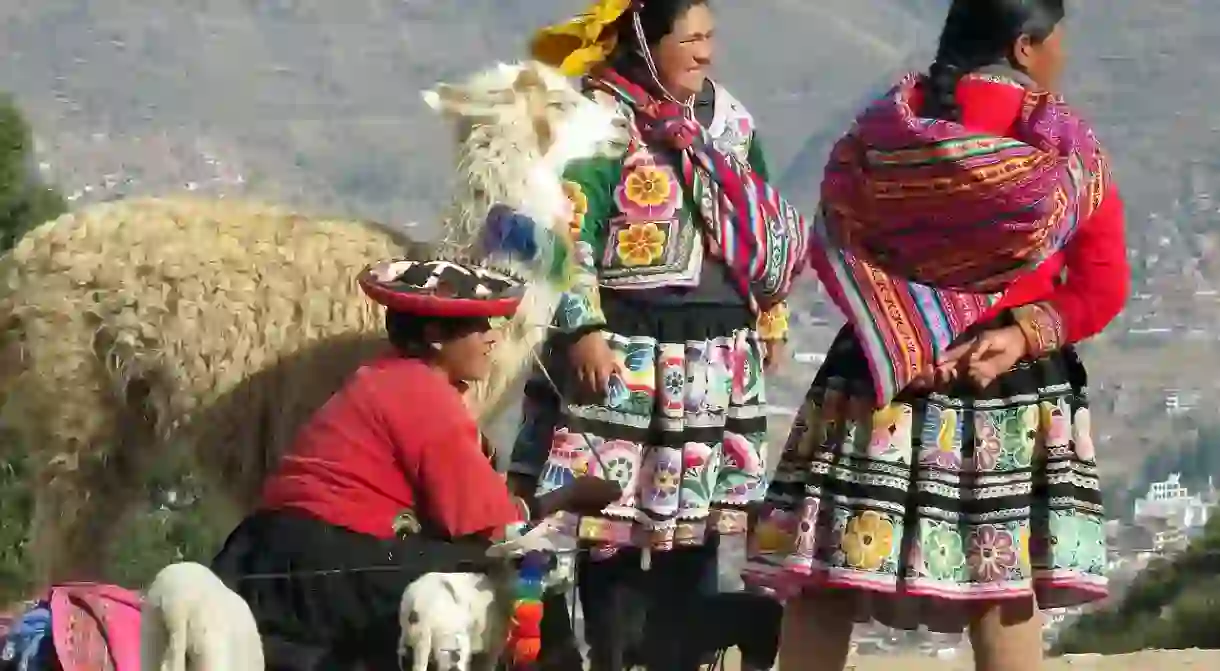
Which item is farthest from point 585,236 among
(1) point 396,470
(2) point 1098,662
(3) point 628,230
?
(2) point 1098,662

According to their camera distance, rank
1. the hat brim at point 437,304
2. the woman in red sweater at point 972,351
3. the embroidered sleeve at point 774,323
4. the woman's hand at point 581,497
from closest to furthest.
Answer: the woman in red sweater at point 972,351
the hat brim at point 437,304
the woman's hand at point 581,497
the embroidered sleeve at point 774,323

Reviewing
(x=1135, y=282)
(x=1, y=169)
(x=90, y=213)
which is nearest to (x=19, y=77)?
(x=1, y=169)

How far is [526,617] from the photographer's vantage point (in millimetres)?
2766

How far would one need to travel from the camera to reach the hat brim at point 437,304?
112 inches

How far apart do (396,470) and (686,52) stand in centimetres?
112

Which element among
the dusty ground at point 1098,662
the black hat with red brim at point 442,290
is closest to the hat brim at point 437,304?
the black hat with red brim at point 442,290

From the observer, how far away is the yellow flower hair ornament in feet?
11.3

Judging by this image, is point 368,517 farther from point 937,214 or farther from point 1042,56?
point 1042,56

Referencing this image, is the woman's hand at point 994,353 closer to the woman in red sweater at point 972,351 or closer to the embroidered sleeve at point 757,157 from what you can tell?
the woman in red sweater at point 972,351

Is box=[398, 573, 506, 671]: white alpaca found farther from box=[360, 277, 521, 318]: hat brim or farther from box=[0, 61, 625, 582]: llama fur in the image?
box=[0, 61, 625, 582]: llama fur

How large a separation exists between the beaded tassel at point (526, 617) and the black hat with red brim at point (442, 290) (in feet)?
1.37

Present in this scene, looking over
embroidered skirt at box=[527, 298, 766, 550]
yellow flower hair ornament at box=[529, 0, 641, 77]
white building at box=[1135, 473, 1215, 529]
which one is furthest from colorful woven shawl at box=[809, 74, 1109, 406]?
white building at box=[1135, 473, 1215, 529]

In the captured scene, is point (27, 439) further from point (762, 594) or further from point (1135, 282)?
point (1135, 282)

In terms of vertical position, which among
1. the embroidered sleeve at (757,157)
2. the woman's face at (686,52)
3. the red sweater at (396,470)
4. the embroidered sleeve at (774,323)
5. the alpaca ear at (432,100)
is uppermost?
the woman's face at (686,52)
